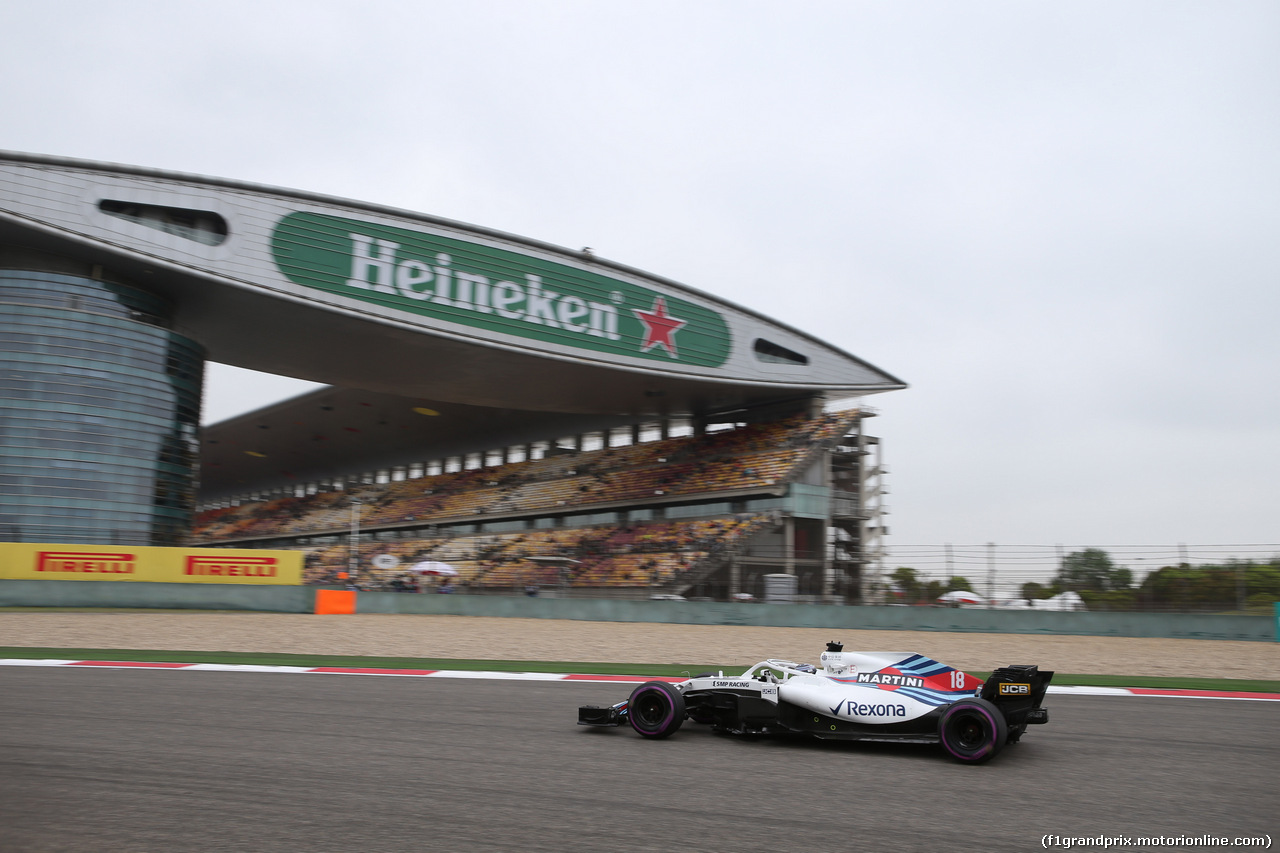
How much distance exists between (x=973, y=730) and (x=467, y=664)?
312 inches

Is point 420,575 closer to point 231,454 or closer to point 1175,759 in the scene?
point 1175,759

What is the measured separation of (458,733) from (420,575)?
87.0 ft

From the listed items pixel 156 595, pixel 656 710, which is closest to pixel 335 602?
pixel 156 595

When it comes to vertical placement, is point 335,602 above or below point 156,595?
below

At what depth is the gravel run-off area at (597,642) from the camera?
13367 millimetres

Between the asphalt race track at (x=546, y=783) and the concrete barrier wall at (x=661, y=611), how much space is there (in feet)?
41.9

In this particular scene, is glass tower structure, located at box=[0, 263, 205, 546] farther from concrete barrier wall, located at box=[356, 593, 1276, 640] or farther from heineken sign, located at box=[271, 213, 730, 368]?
concrete barrier wall, located at box=[356, 593, 1276, 640]

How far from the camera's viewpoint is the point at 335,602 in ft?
73.0

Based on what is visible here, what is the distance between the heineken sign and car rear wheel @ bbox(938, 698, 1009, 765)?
78.4ft

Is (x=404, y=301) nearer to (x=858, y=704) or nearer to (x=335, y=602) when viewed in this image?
(x=335, y=602)

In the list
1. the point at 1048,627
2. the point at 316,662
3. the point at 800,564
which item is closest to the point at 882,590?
the point at 1048,627

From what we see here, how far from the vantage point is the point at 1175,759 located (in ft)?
18.2

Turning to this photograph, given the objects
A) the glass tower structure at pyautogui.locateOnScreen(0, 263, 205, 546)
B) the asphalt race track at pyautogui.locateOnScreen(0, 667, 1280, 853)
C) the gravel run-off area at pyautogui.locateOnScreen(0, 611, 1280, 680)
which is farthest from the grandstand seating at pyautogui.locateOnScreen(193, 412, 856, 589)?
the asphalt race track at pyautogui.locateOnScreen(0, 667, 1280, 853)

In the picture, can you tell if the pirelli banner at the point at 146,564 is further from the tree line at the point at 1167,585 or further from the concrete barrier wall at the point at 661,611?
the tree line at the point at 1167,585
